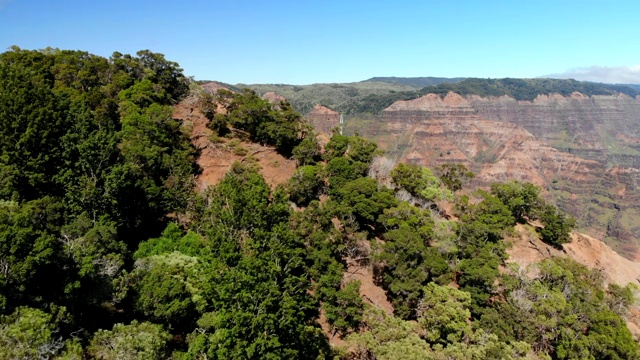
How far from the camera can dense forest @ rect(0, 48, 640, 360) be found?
21188mm

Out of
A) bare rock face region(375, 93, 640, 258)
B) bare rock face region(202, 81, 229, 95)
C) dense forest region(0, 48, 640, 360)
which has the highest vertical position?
bare rock face region(202, 81, 229, 95)

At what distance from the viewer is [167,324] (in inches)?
1035

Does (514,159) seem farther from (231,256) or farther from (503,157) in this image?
(231,256)

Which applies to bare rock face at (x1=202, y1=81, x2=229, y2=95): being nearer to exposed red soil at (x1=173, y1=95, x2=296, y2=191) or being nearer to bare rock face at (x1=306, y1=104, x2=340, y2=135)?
exposed red soil at (x1=173, y1=95, x2=296, y2=191)

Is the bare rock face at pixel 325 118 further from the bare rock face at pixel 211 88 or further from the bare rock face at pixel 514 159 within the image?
the bare rock face at pixel 211 88

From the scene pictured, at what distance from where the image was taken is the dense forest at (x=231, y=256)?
21.2 meters

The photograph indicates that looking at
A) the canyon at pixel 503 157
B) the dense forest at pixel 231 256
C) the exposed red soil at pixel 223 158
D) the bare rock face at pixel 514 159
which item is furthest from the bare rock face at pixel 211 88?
the bare rock face at pixel 514 159

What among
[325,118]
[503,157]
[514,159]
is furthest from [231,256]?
[503,157]

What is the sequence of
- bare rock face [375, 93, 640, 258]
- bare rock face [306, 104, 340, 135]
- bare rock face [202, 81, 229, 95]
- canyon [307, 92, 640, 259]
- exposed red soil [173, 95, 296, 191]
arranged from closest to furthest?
1. exposed red soil [173, 95, 296, 191]
2. bare rock face [202, 81, 229, 95]
3. bare rock face [375, 93, 640, 258]
4. canyon [307, 92, 640, 259]
5. bare rock face [306, 104, 340, 135]

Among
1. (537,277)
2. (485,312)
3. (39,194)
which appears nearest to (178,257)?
(39,194)

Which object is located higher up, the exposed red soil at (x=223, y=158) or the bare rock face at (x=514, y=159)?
the exposed red soil at (x=223, y=158)

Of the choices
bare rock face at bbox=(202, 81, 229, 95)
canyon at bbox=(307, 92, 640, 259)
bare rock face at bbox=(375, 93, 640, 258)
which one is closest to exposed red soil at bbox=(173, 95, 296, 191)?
bare rock face at bbox=(202, 81, 229, 95)

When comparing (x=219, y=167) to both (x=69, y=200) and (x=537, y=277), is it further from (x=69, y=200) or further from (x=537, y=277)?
(x=537, y=277)

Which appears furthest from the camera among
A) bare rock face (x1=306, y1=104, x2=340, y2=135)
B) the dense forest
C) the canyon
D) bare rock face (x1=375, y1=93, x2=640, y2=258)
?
bare rock face (x1=306, y1=104, x2=340, y2=135)
